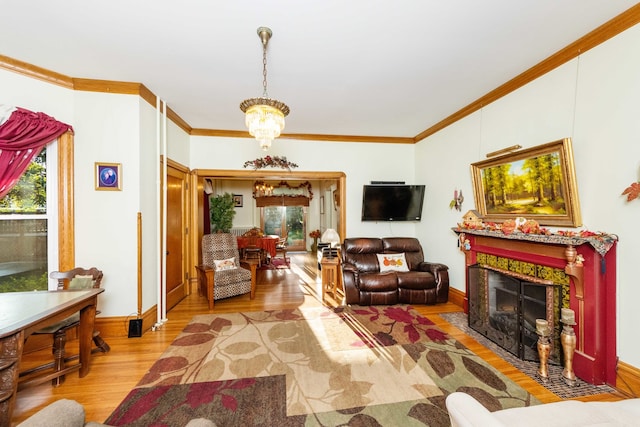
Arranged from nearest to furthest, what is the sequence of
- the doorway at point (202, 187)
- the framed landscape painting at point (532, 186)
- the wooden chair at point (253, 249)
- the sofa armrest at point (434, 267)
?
the framed landscape painting at point (532, 186), the sofa armrest at point (434, 267), the doorway at point (202, 187), the wooden chair at point (253, 249)

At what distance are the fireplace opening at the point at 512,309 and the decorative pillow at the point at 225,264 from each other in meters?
3.57

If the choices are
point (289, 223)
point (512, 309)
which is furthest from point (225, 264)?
point (289, 223)

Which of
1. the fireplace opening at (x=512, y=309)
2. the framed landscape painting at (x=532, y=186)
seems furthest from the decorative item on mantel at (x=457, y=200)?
the fireplace opening at (x=512, y=309)

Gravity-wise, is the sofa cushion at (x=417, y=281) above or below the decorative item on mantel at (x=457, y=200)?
below

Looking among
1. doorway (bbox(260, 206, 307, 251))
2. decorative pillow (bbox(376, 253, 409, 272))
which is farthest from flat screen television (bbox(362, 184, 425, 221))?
doorway (bbox(260, 206, 307, 251))

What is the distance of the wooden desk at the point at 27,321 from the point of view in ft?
4.95

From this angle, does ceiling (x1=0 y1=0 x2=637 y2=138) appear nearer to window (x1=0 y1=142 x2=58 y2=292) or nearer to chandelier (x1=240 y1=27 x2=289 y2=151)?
chandelier (x1=240 y1=27 x2=289 y2=151)

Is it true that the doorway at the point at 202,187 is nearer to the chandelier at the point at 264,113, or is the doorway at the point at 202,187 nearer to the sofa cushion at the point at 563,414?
the chandelier at the point at 264,113

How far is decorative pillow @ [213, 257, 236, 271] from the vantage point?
4.30 metres

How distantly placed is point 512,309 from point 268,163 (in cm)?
398

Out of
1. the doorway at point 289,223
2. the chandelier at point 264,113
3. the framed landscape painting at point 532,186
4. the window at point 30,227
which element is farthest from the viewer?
the doorway at point 289,223

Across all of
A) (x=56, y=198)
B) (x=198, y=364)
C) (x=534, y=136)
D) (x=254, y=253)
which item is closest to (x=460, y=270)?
(x=534, y=136)

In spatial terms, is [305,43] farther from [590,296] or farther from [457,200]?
[590,296]

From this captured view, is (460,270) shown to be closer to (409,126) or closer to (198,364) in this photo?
(409,126)
